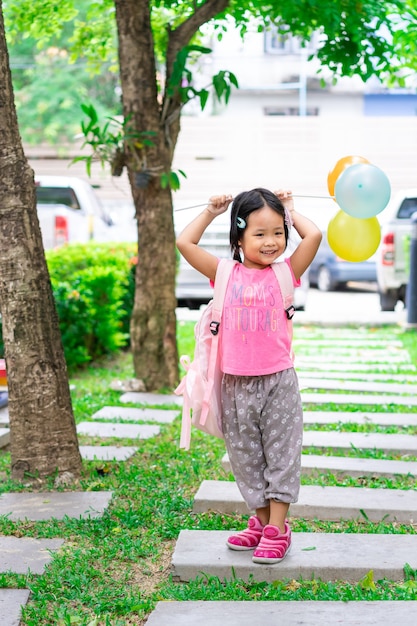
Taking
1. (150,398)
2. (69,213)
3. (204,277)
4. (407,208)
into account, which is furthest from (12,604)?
(407,208)

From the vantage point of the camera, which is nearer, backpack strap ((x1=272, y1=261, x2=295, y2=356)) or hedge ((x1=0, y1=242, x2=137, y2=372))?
backpack strap ((x1=272, y1=261, x2=295, y2=356))

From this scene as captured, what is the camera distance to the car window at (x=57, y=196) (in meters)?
15.6

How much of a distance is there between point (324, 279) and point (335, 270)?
76 cm

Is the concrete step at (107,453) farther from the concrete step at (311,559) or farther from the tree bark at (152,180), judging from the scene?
the tree bark at (152,180)

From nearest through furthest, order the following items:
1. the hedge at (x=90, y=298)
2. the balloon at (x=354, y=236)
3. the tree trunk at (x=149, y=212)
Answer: the balloon at (x=354, y=236) < the tree trunk at (x=149, y=212) < the hedge at (x=90, y=298)

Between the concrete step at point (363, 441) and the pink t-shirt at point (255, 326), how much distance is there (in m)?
1.93

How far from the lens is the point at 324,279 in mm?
17922

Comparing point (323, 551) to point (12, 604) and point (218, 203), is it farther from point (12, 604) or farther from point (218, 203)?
point (218, 203)

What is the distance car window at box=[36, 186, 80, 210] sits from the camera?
15.6 metres

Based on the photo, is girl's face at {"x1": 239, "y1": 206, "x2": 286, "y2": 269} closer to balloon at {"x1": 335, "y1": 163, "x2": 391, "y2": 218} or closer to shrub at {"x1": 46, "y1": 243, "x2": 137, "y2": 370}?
balloon at {"x1": 335, "y1": 163, "x2": 391, "y2": 218}

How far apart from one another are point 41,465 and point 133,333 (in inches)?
107

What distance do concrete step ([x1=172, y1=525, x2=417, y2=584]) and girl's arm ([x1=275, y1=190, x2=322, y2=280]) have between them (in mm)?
1073

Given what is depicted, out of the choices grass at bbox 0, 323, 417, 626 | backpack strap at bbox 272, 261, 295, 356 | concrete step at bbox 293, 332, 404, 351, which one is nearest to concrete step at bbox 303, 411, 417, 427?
grass at bbox 0, 323, 417, 626

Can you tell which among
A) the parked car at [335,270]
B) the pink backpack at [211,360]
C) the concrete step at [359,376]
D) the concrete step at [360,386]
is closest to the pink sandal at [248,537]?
the pink backpack at [211,360]
